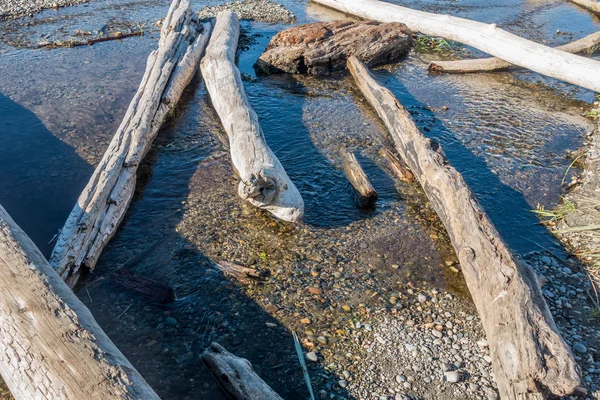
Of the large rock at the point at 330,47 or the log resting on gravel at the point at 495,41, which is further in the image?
the large rock at the point at 330,47

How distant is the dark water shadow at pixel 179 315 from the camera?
4977 millimetres

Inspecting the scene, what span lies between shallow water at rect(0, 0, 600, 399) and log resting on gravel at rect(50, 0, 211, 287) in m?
0.27

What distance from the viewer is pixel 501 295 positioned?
5289 mm

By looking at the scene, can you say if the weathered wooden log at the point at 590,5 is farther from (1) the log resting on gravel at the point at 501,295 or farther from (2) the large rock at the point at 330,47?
(1) the log resting on gravel at the point at 501,295

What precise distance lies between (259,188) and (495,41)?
956 centimetres

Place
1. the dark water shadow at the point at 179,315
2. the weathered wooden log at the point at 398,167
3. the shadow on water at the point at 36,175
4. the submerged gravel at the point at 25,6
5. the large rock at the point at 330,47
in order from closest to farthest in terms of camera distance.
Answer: the dark water shadow at the point at 179,315 → the shadow on water at the point at 36,175 → the weathered wooden log at the point at 398,167 → the large rock at the point at 330,47 → the submerged gravel at the point at 25,6

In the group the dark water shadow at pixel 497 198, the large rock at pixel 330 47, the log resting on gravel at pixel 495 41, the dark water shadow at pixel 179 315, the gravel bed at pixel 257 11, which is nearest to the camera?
the dark water shadow at pixel 179 315

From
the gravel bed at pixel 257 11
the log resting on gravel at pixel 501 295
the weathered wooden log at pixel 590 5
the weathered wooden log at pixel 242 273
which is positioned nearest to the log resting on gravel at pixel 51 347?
the weathered wooden log at pixel 242 273

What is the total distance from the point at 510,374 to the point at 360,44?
10429 millimetres

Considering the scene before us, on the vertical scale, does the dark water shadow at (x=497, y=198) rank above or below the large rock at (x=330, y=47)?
below

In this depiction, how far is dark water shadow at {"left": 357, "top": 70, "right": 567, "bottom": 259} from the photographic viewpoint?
7086 millimetres

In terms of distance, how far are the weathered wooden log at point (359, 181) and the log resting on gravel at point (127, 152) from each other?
11.7 feet

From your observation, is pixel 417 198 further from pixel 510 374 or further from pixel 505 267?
pixel 510 374

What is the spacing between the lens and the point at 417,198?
8016 mm
